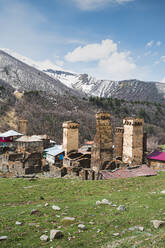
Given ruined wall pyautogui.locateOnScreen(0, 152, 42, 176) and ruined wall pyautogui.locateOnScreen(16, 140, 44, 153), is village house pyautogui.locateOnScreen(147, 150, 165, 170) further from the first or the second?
ruined wall pyautogui.locateOnScreen(16, 140, 44, 153)

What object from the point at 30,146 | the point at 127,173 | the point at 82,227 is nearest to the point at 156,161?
the point at 127,173

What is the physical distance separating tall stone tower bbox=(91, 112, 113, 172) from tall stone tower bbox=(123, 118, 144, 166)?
125 inches

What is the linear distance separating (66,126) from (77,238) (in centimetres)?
2772

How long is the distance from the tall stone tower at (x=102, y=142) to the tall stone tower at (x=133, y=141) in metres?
3.17

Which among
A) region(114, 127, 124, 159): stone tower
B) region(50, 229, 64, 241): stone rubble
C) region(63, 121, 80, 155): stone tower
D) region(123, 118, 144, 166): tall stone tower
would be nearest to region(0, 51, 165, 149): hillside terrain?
region(63, 121, 80, 155): stone tower

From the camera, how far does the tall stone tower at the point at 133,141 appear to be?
94.4 ft

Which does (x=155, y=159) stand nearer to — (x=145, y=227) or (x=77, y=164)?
(x=77, y=164)

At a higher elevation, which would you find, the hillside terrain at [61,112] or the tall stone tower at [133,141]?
the hillside terrain at [61,112]

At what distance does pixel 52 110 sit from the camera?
331ft

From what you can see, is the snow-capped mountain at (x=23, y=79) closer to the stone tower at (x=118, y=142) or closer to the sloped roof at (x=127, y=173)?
the stone tower at (x=118, y=142)

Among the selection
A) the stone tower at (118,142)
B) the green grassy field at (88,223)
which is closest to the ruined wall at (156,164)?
the stone tower at (118,142)

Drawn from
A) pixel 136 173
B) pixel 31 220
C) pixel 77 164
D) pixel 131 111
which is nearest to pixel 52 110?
pixel 131 111

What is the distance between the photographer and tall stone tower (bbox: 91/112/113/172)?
88.1 feet

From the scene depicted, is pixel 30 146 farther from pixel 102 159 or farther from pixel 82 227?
pixel 82 227
